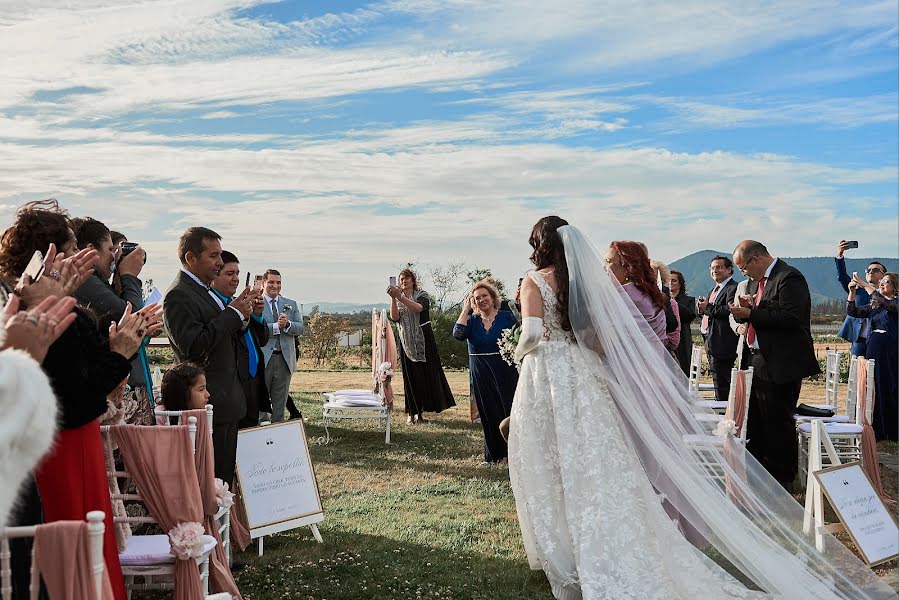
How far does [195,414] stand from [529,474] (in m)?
2.01

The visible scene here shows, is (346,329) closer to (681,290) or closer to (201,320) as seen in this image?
(681,290)

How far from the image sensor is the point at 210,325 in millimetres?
4887

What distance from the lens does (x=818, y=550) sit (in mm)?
4996

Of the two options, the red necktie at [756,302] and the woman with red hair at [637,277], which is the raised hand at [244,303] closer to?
the woman with red hair at [637,277]

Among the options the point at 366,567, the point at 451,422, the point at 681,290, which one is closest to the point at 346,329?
the point at 451,422

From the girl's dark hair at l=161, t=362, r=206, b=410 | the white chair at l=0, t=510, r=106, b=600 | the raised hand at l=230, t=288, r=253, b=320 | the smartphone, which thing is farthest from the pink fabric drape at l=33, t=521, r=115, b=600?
the raised hand at l=230, t=288, r=253, b=320

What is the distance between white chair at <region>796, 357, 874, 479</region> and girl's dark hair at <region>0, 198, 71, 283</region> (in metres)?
5.67

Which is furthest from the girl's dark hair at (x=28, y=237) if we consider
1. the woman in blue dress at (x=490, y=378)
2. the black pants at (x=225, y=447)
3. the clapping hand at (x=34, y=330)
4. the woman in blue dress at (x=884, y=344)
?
the woman in blue dress at (x=884, y=344)

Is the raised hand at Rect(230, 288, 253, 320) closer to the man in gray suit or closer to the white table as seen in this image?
the man in gray suit

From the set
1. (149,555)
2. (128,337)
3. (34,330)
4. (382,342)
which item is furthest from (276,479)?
(382,342)

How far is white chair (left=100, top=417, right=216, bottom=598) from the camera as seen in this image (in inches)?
149

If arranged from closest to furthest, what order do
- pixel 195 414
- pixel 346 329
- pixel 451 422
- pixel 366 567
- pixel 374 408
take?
pixel 195 414, pixel 366 567, pixel 374 408, pixel 451 422, pixel 346 329

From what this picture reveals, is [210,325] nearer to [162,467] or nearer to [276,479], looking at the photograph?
[162,467]

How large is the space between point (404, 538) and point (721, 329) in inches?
205
